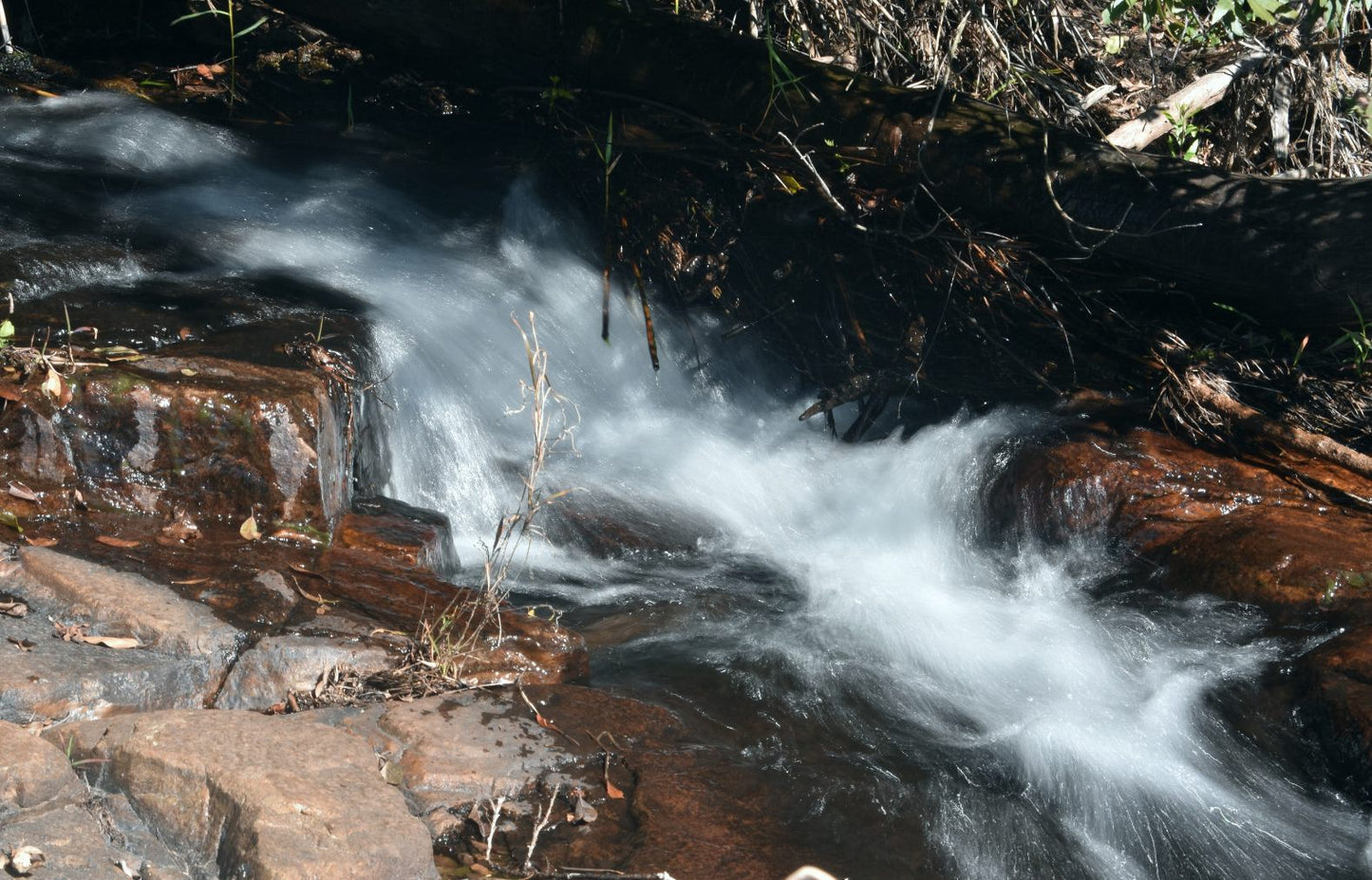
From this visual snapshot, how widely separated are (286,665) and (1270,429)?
12.9ft

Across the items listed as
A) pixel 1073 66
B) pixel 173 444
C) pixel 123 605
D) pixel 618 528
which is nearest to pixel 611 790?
pixel 123 605

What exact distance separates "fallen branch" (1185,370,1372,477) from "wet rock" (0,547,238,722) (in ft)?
13.0

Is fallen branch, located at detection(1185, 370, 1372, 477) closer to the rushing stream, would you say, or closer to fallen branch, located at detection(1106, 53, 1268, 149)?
the rushing stream

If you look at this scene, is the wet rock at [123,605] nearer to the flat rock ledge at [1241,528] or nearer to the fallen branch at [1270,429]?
the flat rock ledge at [1241,528]

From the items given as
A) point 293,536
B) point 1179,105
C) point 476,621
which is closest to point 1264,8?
point 1179,105

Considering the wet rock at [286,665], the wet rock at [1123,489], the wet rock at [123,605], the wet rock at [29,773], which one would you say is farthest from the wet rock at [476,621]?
the wet rock at [1123,489]

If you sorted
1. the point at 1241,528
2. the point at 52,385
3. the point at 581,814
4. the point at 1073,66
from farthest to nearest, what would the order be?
the point at 1073,66 → the point at 1241,528 → the point at 52,385 → the point at 581,814

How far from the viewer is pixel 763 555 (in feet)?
16.4

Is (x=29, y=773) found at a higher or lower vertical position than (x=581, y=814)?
higher

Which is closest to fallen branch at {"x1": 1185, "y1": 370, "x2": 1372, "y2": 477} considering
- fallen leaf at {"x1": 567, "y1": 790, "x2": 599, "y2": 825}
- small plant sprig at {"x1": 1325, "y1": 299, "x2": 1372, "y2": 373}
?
small plant sprig at {"x1": 1325, "y1": 299, "x2": 1372, "y2": 373}

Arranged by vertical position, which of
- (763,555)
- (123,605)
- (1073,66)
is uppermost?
(1073,66)

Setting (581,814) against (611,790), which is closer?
(581,814)

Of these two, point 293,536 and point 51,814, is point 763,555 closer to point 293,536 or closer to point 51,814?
point 293,536

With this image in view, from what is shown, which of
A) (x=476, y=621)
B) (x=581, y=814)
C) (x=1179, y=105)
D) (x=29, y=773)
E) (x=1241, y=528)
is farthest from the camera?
(x=1179, y=105)
